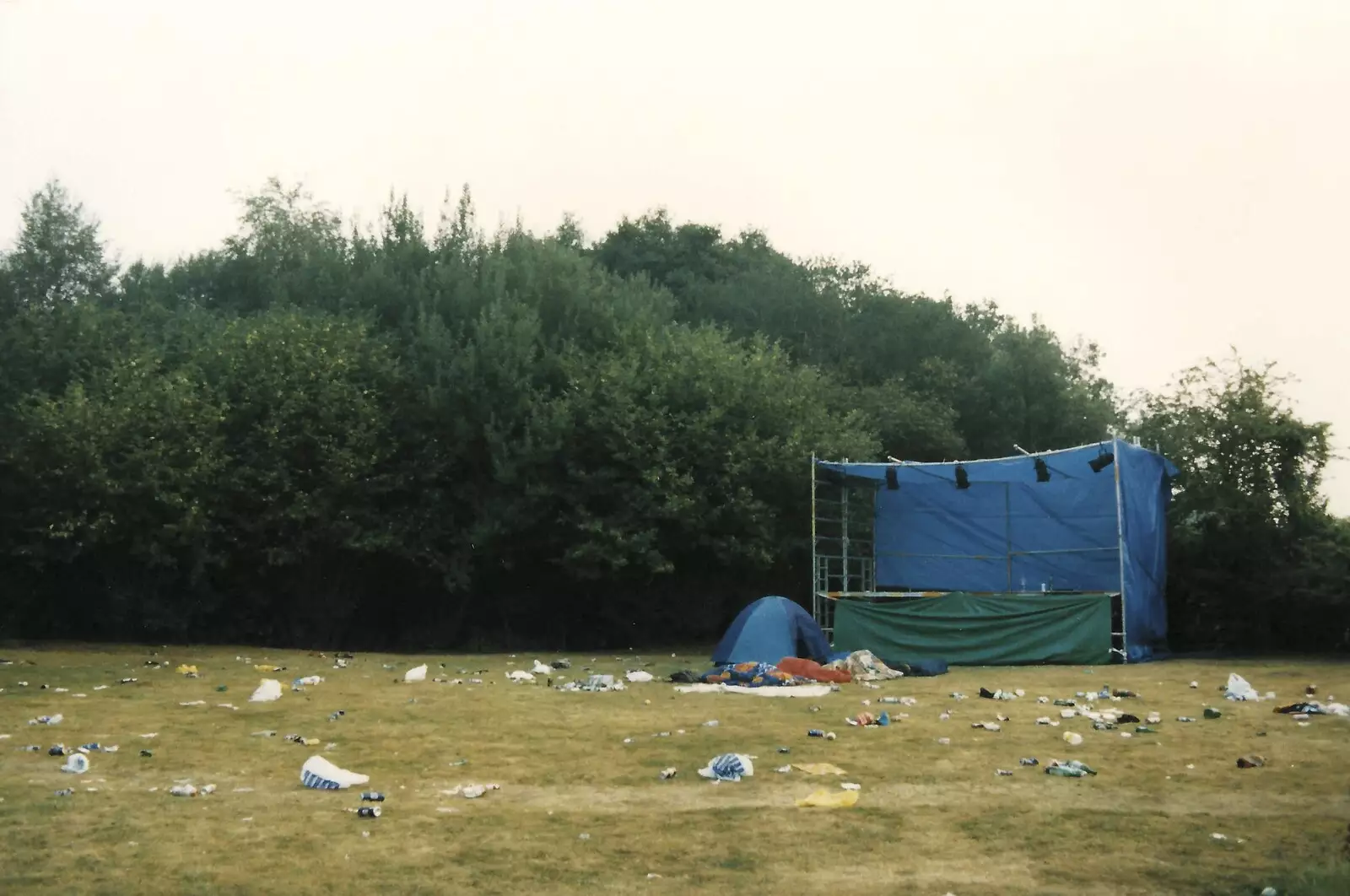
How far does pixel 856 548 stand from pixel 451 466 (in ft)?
27.5

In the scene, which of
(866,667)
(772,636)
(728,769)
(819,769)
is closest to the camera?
(728,769)

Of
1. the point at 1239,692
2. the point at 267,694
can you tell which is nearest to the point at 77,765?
the point at 267,694

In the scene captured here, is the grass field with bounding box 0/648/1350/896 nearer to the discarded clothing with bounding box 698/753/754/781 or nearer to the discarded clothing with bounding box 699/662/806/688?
the discarded clothing with bounding box 698/753/754/781

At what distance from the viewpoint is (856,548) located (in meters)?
24.2

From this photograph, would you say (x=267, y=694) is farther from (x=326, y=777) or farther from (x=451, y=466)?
(x=451, y=466)

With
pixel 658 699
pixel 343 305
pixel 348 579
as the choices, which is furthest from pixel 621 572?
pixel 658 699

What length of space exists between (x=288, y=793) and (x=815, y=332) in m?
28.3

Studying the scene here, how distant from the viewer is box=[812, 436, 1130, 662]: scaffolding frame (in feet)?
60.8

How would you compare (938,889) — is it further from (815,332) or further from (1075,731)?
(815,332)

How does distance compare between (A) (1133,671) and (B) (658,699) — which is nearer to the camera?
(B) (658,699)

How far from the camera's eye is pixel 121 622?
22.9 metres

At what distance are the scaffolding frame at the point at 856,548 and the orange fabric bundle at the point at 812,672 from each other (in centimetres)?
454

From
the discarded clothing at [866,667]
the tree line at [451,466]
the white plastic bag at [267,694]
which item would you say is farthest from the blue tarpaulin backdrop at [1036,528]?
the white plastic bag at [267,694]

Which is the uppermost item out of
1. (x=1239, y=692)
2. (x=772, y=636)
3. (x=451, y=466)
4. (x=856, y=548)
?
(x=451, y=466)
